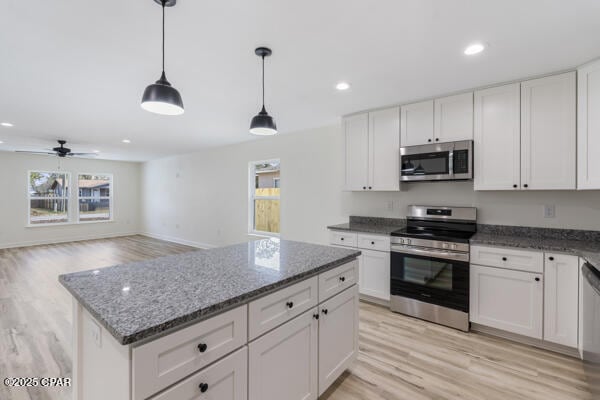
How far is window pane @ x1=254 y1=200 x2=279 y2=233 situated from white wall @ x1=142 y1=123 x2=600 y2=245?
0.26m

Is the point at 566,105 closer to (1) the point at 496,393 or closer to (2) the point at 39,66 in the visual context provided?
(1) the point at 496,393

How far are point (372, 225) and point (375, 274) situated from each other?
0.75m

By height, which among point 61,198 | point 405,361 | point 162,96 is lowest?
point 405,361

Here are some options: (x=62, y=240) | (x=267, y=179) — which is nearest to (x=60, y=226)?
(x=62, y=240)

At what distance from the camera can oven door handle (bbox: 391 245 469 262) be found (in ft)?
8.72

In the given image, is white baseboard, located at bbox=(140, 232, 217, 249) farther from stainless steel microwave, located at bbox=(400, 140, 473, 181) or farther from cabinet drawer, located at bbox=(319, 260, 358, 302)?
cabinet drawer, located at bbox=(319, 260, 358, 302)

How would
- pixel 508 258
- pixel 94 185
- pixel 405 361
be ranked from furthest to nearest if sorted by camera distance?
pixel 94 185
pixel 508 258
pixel 405 361

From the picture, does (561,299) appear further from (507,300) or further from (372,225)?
(372,225)

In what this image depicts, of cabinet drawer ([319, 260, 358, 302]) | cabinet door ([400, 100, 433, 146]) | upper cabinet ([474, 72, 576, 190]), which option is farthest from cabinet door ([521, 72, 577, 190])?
cabinet drawer ([319, 260, 358, 302])

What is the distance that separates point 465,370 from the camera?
2119 millimetres

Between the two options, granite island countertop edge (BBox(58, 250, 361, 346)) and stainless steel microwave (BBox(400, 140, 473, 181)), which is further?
stainless steel microwave (BBox(400, 140, 473, 181))

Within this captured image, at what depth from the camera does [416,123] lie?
319 centimetres

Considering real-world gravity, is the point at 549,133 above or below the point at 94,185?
above

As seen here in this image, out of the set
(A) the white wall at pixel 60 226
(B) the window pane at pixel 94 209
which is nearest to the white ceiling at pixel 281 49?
(A) the white wall at pixel 60 226
